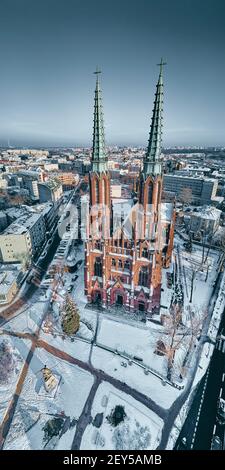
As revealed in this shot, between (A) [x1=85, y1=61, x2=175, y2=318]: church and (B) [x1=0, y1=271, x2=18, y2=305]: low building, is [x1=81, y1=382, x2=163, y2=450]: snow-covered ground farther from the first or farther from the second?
(B) [x1=0, y1=271, x2=18, y2=305]: low building

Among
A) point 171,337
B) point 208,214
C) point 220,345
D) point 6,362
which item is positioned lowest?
point 6,362

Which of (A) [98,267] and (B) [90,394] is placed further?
(A) [98,267]

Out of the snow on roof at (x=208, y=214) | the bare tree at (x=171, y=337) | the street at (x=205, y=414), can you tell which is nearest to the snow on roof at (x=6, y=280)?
the bare tree at (x=171, y=337)

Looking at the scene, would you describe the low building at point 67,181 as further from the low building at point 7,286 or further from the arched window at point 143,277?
the arched window at point 143,277

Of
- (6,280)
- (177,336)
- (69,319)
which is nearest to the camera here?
(69,319)

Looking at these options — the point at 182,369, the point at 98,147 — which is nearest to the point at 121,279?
the point at 182,369

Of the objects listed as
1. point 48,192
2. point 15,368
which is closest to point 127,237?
point 15,368

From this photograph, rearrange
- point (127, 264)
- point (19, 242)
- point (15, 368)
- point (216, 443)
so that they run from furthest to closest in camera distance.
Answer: point (19, 242) < point (127, 264) < point (15, 368) < point (216, 443)

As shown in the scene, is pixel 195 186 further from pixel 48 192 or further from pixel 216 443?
pixel 216 443
